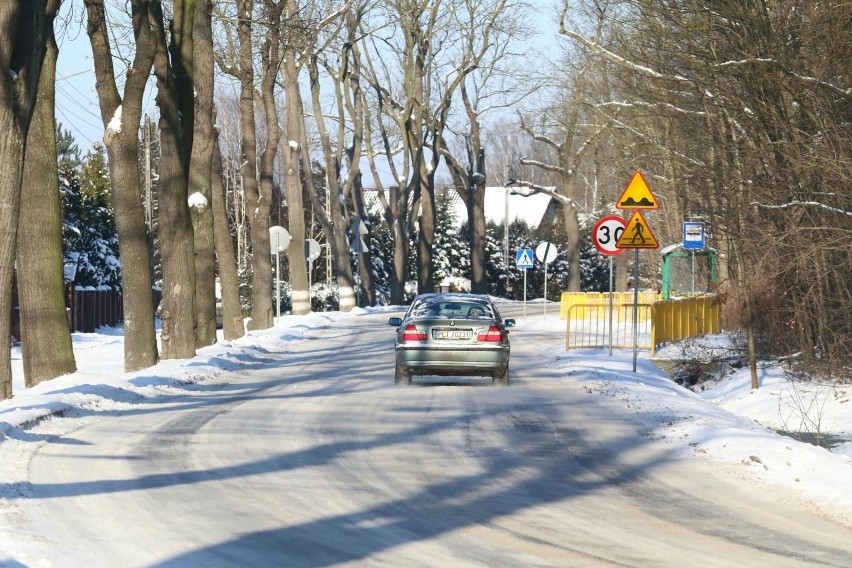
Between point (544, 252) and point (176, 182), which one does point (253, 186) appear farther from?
point (176, 182)

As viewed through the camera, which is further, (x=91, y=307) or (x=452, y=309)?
(x=91, y=307)

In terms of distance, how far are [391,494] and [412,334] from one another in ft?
33.9

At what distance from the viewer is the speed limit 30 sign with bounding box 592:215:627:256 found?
77.9ft

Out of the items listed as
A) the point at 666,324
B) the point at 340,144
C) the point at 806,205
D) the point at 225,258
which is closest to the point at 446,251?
the point at 340,144

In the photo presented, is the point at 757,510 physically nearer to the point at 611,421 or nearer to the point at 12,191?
the point at 611,421

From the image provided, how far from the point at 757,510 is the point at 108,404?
9.32 m

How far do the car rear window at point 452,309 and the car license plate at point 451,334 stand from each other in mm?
326

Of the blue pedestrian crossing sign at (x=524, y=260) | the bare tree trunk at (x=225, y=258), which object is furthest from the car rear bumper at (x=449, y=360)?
the blue pedestrian crossing sign at (x=524, y=260)

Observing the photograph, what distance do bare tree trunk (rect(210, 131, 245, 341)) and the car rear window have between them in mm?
12221

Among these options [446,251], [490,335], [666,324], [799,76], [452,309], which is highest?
[446,251]

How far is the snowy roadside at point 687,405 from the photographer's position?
35.6 ft

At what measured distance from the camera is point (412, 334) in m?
19.8

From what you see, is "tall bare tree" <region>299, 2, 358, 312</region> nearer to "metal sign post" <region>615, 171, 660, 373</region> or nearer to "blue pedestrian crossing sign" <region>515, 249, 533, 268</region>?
"blue pedestrian crossing sign" <region>515, 249, 533, 268</region>

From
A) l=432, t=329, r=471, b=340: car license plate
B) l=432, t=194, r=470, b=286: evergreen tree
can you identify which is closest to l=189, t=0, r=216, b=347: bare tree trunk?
l=432, t=329, r=471, b=340: car license plate
